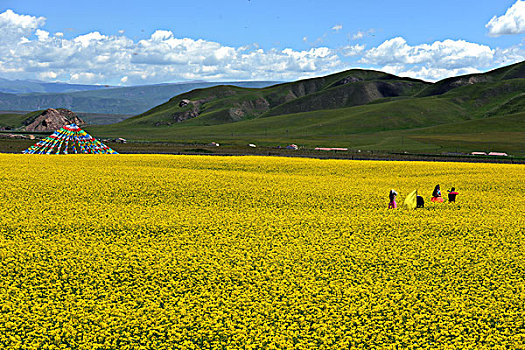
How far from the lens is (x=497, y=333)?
44.8 feet

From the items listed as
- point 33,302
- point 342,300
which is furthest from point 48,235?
point 342,300

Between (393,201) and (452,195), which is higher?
(452,195)

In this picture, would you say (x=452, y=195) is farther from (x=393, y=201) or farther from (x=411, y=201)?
(x=393, y=201)

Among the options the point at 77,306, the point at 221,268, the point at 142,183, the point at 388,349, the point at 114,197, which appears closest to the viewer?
→ the point at 388,349

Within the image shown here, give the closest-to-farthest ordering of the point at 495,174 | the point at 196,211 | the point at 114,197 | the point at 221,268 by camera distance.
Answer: the point at 221,268 → the point at 196,211 → the point at 114,197 → the point at 495,174

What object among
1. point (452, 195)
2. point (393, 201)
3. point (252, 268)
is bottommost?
point (252, 268)

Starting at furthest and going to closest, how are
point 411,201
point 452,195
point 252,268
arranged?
1. point 452,195
2. point 411,201
3. point 252,268

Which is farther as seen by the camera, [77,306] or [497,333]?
[77,306]

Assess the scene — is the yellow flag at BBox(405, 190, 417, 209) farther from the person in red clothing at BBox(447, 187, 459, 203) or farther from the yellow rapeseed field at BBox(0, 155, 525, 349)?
the person in red clothing at BBox(447, 187, 459, 203)

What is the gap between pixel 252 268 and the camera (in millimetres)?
18500

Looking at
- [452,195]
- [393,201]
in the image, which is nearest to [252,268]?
[393,201]

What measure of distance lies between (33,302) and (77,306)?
1.47 m

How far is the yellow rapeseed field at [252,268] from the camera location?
1365 cm

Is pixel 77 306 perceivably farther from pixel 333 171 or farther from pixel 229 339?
pixel 333 171
